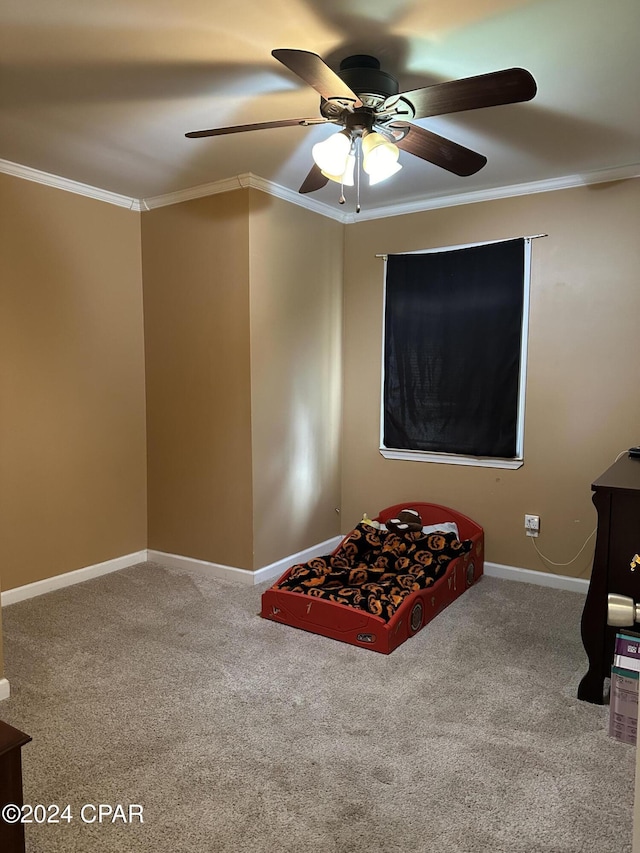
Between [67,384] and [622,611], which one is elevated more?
[67,384]

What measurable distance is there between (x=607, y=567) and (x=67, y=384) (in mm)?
3120

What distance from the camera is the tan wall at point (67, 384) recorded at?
134 inches

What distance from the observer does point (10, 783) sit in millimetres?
1324

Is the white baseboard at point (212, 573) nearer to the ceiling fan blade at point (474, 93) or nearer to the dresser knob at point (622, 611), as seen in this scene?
the ceiling fan blade at point (474, 93)

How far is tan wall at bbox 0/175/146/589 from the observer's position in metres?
3.42

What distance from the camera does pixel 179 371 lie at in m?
4.00

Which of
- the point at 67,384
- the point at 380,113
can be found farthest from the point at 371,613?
the point at 67,384

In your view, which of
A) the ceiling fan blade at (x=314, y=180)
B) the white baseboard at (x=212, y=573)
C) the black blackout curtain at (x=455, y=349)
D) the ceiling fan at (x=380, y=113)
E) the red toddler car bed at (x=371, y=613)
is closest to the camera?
the ceiling fan at (x=380, y=113)

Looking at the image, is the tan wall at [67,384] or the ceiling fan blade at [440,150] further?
the tan wall at [67,384]

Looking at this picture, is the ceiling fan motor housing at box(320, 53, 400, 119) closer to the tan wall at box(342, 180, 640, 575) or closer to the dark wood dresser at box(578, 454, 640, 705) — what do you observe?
the dark wood dresser at box(578, 454, 640, 705)

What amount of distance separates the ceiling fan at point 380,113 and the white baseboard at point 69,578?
2700 mm

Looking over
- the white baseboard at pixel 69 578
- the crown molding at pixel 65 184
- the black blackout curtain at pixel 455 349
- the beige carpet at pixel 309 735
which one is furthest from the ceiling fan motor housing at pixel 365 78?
the white baseboard at pixel 69 578

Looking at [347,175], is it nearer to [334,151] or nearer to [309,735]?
[334,151]

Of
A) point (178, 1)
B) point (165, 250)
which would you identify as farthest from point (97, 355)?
point (178, 1)
